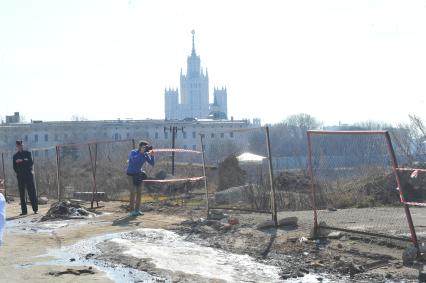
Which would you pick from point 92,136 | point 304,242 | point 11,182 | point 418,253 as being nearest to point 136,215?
point 304,242

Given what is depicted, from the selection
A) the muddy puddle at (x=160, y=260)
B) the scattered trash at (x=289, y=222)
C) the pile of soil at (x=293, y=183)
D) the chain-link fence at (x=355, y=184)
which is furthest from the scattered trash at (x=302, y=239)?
the pile of soil at (x=293, y=183)

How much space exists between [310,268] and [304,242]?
1.36 meters

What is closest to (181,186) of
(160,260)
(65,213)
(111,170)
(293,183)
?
(293,183)

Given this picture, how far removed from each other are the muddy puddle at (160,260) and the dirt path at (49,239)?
0.30m

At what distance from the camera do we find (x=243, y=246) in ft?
30.9

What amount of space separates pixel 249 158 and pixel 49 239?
20.1 ft

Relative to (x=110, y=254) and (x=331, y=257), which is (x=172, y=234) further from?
(x=331, y=257)

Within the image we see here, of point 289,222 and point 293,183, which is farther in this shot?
point 293,183

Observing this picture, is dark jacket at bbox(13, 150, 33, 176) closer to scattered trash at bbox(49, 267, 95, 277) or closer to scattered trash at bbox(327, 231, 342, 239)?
scattered trash at bbox(49, 267, 95, 277)

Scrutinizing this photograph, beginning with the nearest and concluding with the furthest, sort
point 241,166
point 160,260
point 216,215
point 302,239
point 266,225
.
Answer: point 160,260 < point 302,239 < point 266,225 < point 216,215 < point 241,166

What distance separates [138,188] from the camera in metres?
13.9

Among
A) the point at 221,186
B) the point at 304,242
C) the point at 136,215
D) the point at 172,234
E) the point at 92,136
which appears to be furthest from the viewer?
the point at 92,136

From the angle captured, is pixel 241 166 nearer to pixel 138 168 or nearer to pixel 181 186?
pixel 138 168

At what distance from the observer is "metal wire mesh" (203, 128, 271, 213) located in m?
14.0
